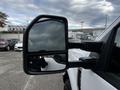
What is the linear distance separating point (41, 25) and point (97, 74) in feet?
2.11

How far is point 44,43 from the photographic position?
1.75m

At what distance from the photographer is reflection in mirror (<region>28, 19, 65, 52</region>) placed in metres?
1.67

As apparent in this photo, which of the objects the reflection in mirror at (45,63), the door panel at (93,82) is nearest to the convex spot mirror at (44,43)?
the reflection in mirror at (45,63)

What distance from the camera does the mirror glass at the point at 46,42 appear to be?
1.66m

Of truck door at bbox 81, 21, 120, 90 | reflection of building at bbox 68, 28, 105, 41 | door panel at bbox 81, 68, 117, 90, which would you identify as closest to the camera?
door panel at bbox 81, 68, 117, 90

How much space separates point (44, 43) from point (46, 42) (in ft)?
0.07

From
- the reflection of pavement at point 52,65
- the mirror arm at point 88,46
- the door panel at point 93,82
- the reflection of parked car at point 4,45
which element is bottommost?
the reflection of parked car at point 4,45

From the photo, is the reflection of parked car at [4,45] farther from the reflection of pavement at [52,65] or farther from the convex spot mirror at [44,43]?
the convex spot mirror at [44,43]

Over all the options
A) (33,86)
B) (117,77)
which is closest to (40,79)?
(33,86)

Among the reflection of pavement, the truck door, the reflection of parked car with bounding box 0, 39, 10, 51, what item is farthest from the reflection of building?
the reflection of parked car with bounding box 0, 39, 10, 51

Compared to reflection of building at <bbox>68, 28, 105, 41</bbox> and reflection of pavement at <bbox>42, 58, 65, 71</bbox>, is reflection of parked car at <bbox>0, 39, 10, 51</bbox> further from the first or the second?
reflection of pavement at <bbox>42, 58, 65, 71</bbox>

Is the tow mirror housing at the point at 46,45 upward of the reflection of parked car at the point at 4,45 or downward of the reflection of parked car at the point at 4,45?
upward

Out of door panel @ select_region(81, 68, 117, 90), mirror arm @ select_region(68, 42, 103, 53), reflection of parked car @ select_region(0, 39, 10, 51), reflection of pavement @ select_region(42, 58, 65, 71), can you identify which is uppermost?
mirror arm @ select_region(68, 42, 103, 53)

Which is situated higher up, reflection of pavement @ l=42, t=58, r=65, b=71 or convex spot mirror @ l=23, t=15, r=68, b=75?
convex spot mirror @ l=23, t=15, r=68, b=75
